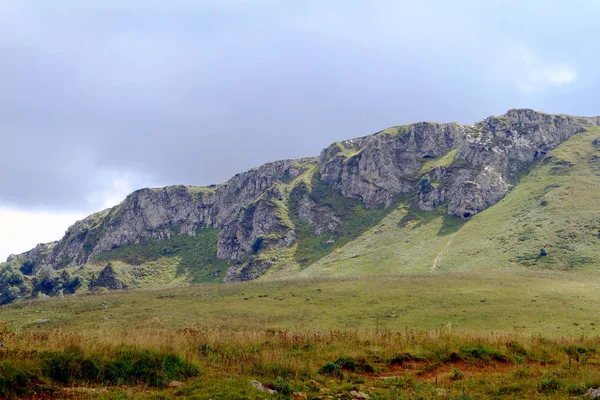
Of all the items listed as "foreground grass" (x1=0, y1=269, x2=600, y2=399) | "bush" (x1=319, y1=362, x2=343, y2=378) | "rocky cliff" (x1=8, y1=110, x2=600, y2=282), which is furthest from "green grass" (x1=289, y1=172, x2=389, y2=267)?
"bush" (x1=319, y1=362, x2=343, y2=378)

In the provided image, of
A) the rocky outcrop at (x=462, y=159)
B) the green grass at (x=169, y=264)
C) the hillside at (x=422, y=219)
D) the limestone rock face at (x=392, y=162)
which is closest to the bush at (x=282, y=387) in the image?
the hillside at (x=422, y=219)

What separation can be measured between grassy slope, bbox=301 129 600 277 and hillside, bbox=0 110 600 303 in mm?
421

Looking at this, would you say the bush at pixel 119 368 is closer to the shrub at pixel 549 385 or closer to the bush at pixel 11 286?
the shrub at pixel 549 385

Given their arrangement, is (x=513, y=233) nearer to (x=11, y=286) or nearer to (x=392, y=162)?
(x=392, y=162)

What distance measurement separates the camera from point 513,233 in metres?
105

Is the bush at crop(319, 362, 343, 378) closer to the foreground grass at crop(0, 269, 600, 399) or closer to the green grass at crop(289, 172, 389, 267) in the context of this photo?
the foreground grass at crop(0, 269, 600, 399)

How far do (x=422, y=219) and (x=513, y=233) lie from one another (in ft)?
140

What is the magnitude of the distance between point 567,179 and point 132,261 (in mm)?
190743

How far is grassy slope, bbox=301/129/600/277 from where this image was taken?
8919 cm

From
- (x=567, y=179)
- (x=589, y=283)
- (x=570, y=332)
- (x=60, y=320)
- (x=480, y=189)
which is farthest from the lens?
(x=480, y=189)

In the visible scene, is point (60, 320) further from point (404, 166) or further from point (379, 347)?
point (404, 166)

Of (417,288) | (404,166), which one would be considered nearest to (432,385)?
(417,288)

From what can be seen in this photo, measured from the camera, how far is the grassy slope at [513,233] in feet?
293

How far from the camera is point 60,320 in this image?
4738cm
